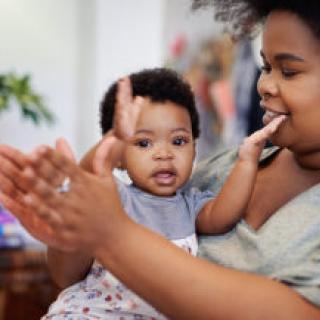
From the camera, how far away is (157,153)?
1.10 m

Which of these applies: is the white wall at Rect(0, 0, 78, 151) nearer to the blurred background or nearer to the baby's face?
the blurred background

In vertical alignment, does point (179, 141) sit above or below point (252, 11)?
below

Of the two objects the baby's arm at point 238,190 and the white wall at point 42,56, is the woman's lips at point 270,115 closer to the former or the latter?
the baby's arm at point 238,190

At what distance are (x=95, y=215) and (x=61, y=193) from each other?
0.04 m

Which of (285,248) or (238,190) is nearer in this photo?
(285,248)

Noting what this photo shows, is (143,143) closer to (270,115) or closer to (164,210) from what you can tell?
(164,210)

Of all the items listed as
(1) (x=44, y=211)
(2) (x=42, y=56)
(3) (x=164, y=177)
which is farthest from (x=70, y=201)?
(2) (x=42, y=56)

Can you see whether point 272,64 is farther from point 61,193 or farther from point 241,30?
point 61,193

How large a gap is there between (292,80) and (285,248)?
23 centimetres

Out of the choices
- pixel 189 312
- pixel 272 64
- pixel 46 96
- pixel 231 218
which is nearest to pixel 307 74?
pixel 272 64

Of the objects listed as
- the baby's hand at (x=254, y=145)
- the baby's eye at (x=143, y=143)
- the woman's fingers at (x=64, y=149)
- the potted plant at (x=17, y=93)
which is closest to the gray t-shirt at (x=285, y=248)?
the baby's hand at (x=254, y=145)

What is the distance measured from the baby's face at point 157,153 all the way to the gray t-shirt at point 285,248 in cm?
15

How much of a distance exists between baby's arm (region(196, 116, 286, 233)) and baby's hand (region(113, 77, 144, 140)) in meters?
0.29

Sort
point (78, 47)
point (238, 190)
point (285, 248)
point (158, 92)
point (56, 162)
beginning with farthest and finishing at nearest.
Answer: point (78, 47) < point (158, 92) < point (238, 190) < point (285, 248) < point (56, 162)
